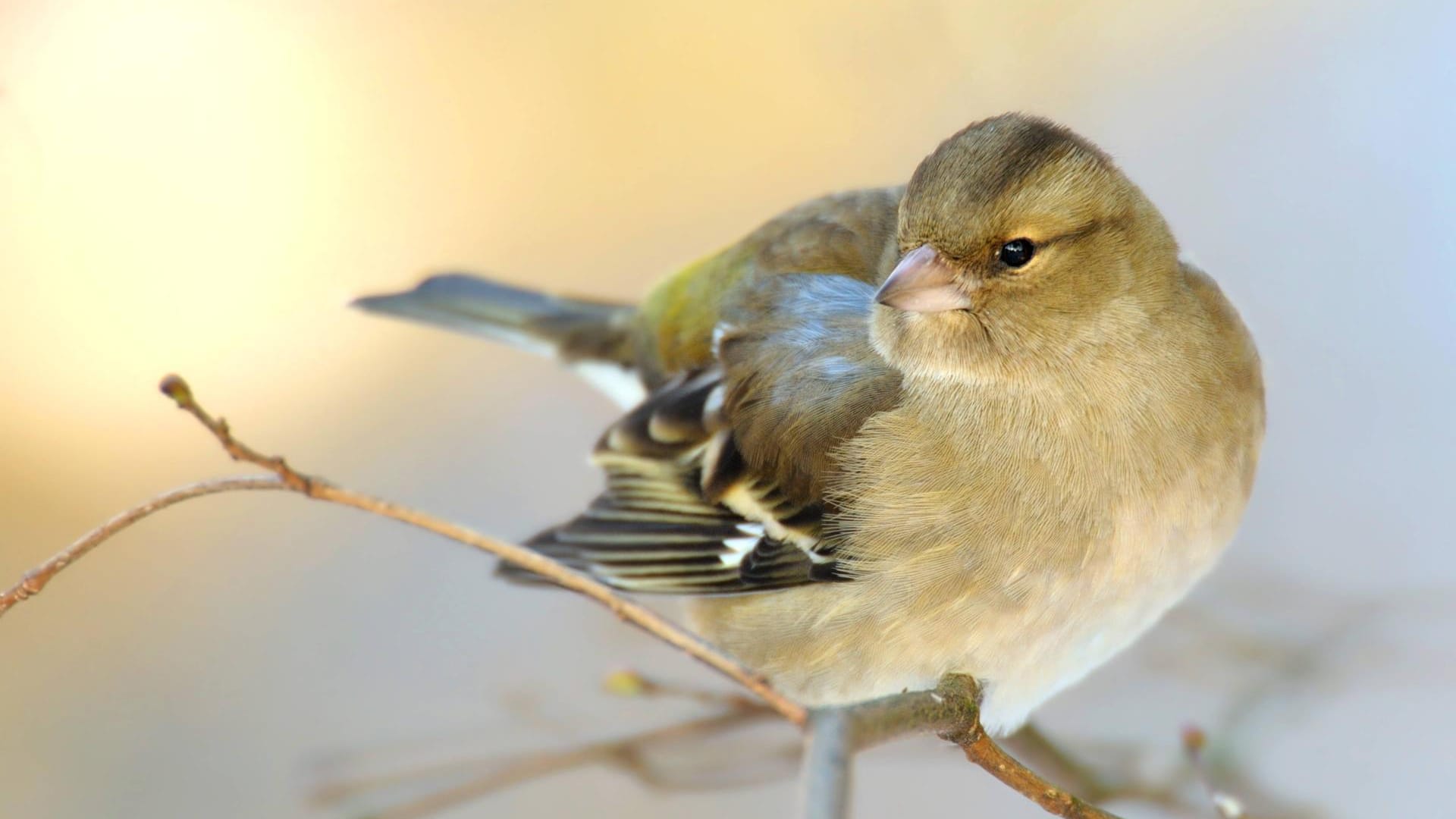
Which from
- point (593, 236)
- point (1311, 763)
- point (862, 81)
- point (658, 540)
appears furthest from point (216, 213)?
point (1311, 763)

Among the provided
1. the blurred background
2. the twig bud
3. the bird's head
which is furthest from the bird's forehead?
the blurred background

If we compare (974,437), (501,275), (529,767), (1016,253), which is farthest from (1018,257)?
(501,275)

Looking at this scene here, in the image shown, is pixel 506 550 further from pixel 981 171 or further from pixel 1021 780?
pixel 981 171

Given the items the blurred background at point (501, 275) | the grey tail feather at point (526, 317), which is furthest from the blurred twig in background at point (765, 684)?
the blurred background at point (501, 275)

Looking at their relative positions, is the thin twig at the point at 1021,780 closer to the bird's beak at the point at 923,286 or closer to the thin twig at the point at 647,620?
the thin twig at the point at 647,620

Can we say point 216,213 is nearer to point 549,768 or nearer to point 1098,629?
point 549,768
